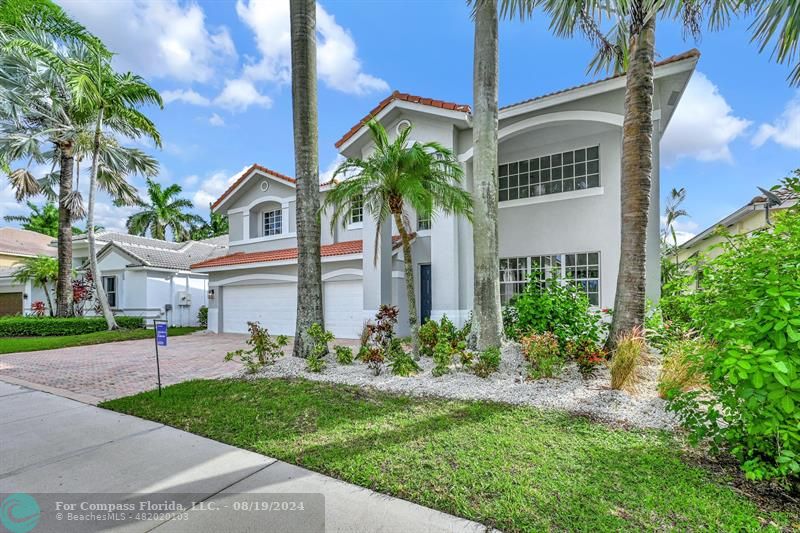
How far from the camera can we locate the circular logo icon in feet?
10.8

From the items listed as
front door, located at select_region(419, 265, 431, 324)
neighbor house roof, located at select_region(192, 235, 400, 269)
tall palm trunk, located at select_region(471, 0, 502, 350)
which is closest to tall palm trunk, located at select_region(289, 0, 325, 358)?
tall palm trunk, located at select_region(471, 0, 502, 350)

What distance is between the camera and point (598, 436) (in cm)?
471

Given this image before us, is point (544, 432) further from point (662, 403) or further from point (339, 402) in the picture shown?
point (339, 402)

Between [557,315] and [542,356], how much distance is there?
2.01 metres

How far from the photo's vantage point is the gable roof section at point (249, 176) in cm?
1805

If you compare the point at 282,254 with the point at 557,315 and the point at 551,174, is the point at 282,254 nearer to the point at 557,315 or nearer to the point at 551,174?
the point at 551,174

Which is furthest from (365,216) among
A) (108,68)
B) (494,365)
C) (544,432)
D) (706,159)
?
(706,159)

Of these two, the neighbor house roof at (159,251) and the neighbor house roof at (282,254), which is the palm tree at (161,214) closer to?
the neighbor house roof at (159,251)

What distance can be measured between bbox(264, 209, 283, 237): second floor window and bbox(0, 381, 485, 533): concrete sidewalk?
1409 cm

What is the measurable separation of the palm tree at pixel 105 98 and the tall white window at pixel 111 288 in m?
6.34

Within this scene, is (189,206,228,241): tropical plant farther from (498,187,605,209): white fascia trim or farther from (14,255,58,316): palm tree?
(498,187,605,209): white fascia trim

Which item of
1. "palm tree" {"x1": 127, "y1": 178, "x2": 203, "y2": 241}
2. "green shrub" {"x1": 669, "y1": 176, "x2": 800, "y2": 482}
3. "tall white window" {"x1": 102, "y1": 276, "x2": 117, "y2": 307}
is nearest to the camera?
"green shrub" {"x1": 669, "y1": 176, "x2": 800, "y2": 482}

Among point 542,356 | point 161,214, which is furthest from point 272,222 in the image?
point 161,214

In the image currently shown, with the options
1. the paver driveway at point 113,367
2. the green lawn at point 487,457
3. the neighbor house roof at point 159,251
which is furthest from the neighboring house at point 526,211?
the neighbor house roof at point 159,251
